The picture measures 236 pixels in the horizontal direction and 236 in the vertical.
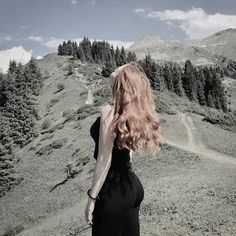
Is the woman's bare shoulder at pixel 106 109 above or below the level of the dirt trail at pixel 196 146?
above

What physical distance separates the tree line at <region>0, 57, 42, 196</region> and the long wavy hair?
131 ft

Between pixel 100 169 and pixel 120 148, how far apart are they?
0.31 m

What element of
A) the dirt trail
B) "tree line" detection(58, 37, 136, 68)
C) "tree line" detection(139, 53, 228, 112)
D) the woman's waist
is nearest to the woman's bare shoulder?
the woman's waist

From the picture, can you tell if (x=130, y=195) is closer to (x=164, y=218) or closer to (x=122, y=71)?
(x=122, y=71)

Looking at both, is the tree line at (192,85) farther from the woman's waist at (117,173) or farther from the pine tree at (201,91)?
the woman's waist at (117,173)

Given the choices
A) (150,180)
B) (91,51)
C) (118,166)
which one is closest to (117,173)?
(118,166)

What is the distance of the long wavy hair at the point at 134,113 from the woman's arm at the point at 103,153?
0.07m

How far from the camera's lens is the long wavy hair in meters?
4.74

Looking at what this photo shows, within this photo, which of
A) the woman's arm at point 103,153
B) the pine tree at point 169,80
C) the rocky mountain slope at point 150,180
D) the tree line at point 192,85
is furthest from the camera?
the pine tree at point 169,80

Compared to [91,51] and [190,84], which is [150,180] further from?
[91,51]

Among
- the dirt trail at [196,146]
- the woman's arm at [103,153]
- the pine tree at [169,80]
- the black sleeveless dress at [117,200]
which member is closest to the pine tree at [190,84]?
the pine tree at [169,80]

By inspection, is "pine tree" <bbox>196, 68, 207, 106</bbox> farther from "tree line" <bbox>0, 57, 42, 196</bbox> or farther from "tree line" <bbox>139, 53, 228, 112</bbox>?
"tree line" <bbox>0, 57, 42, 196</bbox>

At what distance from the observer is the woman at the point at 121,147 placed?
4.70m

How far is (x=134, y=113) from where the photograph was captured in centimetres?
482
